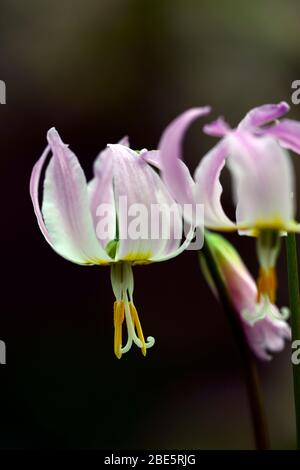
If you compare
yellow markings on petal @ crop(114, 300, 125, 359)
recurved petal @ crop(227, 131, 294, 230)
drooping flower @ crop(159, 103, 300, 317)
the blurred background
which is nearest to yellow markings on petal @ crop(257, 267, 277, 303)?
drooping flower @ crop(159, 103, 300, 317)

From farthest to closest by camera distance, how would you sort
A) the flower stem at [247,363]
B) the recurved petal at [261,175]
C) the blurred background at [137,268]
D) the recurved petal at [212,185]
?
the blurred background at [137,268], the flower stem at [247,363], the recurved petal at [212,185], the recurved petal at [261,175]

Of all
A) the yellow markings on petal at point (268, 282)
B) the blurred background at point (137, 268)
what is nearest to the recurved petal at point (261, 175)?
the yellow markings on petal at point (268, 282)

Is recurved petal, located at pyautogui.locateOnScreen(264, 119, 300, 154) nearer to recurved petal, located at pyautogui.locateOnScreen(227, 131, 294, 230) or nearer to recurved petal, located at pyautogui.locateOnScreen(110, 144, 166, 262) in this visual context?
recurved petal, located at pyautogui.locateOnScreen(227, 131, 294, 230)

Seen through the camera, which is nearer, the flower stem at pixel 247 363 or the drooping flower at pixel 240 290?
the flower stem at pixel 247 363

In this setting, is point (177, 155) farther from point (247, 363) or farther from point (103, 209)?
point (247, 363)

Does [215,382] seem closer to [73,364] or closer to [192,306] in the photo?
[192,306]

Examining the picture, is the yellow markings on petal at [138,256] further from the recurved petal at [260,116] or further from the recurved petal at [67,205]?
the recurved petal at [260,116]
